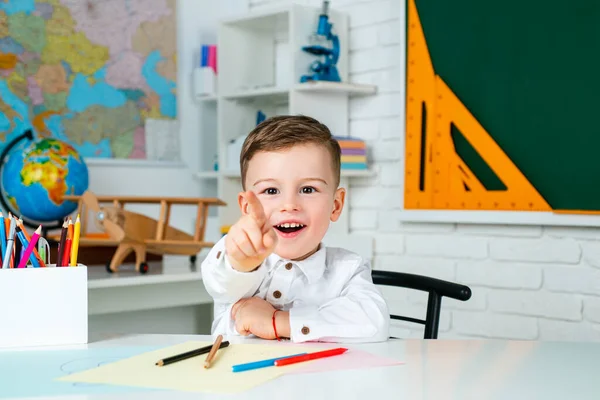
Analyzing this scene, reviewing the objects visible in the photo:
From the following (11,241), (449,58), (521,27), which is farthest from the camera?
(449,58)

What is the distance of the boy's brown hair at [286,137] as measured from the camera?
116cm

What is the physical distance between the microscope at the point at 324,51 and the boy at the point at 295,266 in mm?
1488

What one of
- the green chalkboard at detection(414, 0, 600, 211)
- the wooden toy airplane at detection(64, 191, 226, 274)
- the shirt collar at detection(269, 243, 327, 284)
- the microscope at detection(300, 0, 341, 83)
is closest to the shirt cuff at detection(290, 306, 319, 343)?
the shirt collar at detection(269, 243, 327, 284)

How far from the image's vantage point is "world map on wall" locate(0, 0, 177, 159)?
2559 millimetres

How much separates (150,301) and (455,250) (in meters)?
1.06

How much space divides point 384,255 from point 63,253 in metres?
1.76

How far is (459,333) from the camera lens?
2523 millimetres

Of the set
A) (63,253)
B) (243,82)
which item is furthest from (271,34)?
(63,253)

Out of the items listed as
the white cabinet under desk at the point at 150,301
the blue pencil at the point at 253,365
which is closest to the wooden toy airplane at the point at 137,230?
the white cabinet under desk at the point at 150,301

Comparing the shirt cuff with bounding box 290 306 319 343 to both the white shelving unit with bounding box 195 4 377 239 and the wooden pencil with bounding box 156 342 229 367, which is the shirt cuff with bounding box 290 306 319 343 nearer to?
the wooden pencil with bounding box 156 342 229 367

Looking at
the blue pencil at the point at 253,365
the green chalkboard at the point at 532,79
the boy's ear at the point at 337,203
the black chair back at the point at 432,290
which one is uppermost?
the green chalkboard at the point at 532,79

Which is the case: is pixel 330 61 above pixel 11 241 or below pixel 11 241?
above

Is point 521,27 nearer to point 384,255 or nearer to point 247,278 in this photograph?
point 384,255

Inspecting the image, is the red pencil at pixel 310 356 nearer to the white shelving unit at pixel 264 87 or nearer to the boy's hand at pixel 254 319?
the boy's hand at pixel 254 319
